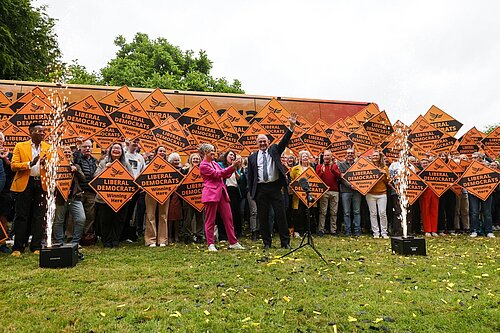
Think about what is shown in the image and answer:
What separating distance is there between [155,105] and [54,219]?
3915mm

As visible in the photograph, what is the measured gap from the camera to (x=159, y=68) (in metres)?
29.6

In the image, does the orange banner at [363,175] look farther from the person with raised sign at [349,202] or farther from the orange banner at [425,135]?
the orange banner at [425,135]

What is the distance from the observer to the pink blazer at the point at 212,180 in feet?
23.7

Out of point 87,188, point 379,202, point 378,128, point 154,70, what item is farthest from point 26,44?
point 379,202

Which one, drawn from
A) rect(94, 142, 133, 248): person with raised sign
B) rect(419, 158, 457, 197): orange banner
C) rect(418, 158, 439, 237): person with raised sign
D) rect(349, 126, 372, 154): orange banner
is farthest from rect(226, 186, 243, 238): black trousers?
rect(418, 158, 439, 237): person with raised sign

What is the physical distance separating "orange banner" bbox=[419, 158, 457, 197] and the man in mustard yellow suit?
8.66 meters

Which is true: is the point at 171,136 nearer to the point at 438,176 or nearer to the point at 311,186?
the point at 311,186

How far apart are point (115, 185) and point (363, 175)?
5.94 metres

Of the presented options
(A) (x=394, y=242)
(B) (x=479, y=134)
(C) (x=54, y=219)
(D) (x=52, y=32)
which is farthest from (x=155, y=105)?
(D) (x=52, y=32)

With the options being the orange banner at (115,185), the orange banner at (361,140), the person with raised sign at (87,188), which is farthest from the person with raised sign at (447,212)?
the person with raised sign at (87,188)

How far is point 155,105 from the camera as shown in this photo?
9.84 metres

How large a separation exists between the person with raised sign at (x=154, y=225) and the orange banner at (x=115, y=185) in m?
0.49

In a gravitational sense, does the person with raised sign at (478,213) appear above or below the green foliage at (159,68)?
below

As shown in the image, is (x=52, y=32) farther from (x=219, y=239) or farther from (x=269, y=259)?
(x=269, y=259)
